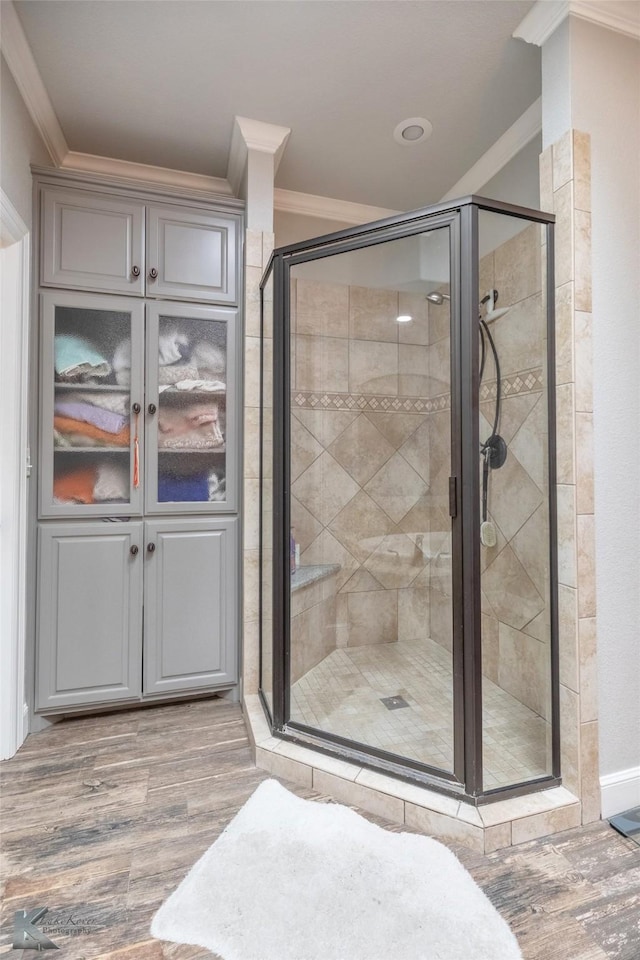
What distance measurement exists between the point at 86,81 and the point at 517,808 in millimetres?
3007

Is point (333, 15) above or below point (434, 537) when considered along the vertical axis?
above

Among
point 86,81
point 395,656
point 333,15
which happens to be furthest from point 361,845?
point 86,81

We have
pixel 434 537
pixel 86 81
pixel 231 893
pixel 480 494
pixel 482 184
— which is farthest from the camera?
pixel 482 184

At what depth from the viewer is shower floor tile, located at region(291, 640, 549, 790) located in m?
1.54

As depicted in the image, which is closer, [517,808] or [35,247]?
[517,808]

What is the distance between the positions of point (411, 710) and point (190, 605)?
1.08 m

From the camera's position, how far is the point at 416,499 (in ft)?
5.95

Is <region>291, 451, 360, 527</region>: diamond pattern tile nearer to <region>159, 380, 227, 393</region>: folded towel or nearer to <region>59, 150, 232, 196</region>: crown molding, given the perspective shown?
<region>159, 380, 227, 393</region>: folded towel

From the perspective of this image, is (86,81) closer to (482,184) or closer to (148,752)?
(482,184)

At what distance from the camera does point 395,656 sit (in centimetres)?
193

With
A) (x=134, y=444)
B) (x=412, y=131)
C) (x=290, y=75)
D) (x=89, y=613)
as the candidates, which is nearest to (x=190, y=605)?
(x=89, y=613)

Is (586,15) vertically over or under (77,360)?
over

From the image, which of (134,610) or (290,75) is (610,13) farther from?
(134,610)

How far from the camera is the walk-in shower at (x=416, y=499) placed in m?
1.48
